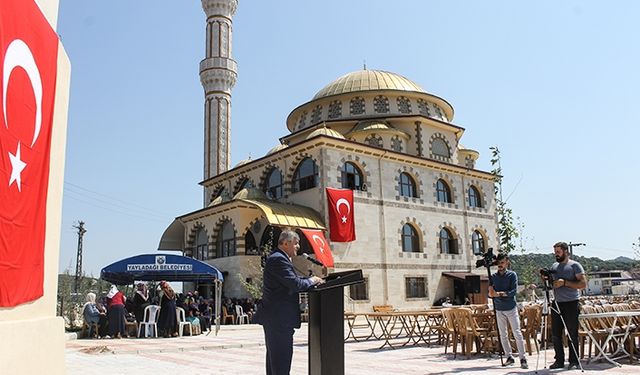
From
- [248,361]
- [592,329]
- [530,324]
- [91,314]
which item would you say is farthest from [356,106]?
[592,329]

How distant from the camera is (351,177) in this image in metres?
25.2

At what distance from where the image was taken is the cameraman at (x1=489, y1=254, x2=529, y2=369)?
794 cm

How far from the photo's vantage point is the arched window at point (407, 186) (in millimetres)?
27219

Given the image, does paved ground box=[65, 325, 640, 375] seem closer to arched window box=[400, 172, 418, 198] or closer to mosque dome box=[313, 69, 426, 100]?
arched window box=[400, 172, 418, 198]

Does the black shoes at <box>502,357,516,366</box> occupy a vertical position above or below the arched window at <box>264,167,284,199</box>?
below

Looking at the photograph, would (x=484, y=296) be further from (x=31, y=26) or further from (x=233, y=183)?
(x=31, y=26)

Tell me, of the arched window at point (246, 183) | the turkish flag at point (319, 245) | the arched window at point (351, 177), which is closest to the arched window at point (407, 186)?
the arched window at point (351, 177)

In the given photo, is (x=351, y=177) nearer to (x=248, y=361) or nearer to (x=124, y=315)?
(x=124, y=315)

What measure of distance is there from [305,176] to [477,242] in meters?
11.8

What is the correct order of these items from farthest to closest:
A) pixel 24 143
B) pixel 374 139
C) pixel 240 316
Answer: pixel 374 139
pixel 240 316
pixel 24 143

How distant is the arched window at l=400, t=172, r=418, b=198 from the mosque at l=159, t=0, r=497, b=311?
54mm

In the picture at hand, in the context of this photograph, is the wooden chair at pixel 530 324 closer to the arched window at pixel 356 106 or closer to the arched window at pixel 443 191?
the arched window at pixel 443 191

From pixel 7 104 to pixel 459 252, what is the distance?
A: 27.4 metres

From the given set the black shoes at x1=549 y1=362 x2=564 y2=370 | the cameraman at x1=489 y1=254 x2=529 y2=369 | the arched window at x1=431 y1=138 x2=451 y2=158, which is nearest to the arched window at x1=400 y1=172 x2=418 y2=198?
the arched window at x1=431 y1=138 x2=451 y2=158
